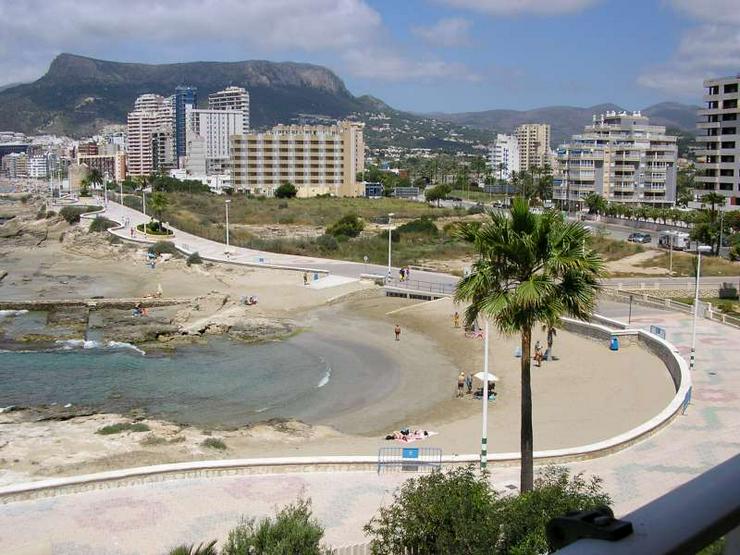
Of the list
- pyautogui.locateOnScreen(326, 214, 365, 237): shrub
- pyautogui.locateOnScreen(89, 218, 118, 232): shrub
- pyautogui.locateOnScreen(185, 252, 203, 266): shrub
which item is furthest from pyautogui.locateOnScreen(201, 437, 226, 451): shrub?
pyautogui.locateOnScreen(89, 218, 118, 232): shrub

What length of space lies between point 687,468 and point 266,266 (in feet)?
126

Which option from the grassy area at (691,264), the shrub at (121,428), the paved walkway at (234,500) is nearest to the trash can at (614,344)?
the paved walkway at (234,500)

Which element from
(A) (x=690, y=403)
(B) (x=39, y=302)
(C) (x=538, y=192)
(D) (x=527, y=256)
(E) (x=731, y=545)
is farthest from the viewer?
(C) (x=538, y=192)

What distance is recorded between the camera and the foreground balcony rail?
1.66 metres

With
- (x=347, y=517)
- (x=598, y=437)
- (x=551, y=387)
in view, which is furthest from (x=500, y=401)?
(x=347, y=517)

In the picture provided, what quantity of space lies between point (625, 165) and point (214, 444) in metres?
88.5

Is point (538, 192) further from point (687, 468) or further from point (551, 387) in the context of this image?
point (687, 468)

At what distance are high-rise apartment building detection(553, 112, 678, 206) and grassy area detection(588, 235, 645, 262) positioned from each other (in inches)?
1447

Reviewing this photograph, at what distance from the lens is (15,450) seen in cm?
1959

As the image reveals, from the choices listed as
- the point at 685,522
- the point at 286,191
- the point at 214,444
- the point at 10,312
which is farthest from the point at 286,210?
the point at 685,522

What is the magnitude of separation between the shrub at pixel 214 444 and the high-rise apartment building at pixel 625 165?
85672mm

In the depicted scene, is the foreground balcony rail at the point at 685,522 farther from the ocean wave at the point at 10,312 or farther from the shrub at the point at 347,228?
the shrub at the point at 347,228

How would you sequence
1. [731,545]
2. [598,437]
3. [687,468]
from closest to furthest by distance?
1. [731,545]
2. [687,468]
3. [598,437]

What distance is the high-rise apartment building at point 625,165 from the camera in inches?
3890
